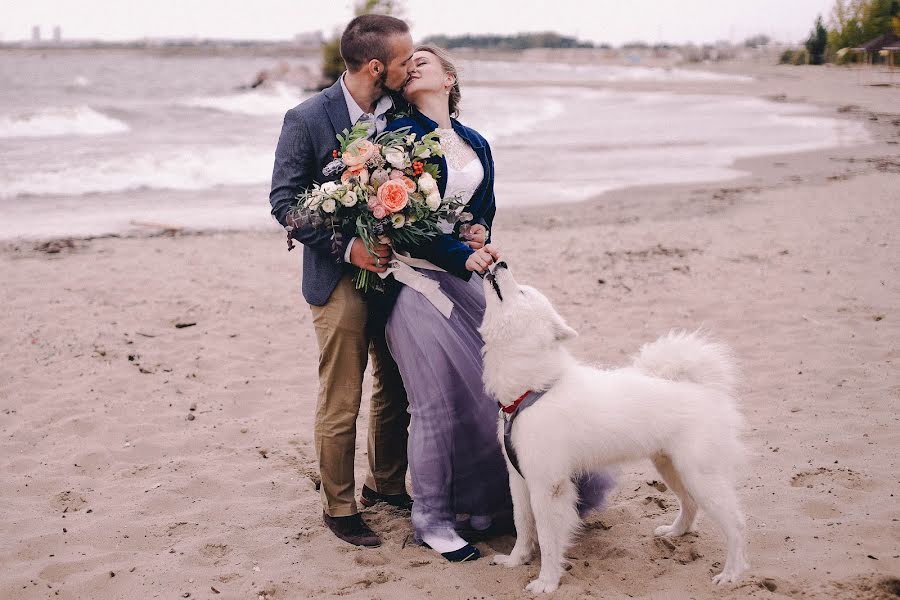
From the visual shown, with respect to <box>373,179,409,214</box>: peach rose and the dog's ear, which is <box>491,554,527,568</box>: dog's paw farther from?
<box>373,179,409,214</box>: peach rose

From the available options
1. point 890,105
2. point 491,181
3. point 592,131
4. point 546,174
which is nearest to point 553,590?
point 491,181

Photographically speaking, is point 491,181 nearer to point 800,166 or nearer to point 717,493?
point 717,493

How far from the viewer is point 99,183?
15.6m

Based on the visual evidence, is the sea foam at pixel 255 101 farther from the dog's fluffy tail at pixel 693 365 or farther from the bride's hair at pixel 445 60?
the dog's fluffy tail at pixel 693 365

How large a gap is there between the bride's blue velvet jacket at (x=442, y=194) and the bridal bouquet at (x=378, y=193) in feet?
0.29

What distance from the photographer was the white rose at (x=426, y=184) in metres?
3.49

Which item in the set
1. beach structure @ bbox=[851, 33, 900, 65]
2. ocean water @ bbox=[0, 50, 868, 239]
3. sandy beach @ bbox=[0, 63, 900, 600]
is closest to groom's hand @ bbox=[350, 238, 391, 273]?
sandy beach @ bbox=[0, 63, 900, 600]

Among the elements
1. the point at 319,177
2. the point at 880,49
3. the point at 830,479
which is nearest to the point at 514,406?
the point at 319,177

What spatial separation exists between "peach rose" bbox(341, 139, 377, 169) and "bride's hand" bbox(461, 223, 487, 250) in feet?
2.07

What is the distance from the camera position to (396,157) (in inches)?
136

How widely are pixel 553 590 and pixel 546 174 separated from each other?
13.8 m

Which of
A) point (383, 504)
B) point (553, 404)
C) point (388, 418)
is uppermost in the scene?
point (553, 404)

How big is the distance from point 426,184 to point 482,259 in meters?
0.43

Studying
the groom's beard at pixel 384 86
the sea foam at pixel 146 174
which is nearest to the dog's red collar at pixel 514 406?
the groom's beard at pixel 384 86
